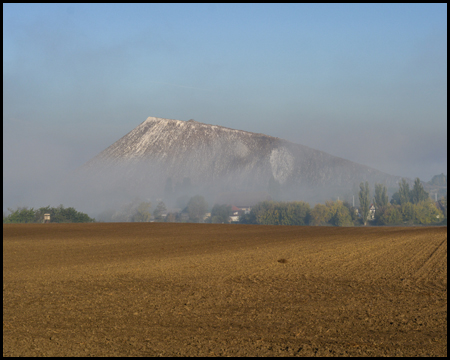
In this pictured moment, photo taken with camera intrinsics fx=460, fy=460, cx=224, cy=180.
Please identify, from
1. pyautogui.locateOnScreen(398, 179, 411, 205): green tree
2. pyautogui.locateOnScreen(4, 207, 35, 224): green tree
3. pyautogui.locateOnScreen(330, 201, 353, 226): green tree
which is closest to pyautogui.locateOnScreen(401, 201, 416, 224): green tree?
pyautogui.locateOnScreen(398, 179, 411, 205): green tree

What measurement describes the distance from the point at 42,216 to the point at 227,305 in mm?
64656

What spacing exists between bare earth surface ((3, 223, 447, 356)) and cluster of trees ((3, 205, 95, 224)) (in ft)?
169

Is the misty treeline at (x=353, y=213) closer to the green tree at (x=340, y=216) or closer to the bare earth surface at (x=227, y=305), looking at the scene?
the green tree at (x=340, y=216)

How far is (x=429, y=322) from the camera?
8.84m

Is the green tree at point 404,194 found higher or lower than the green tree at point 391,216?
higher

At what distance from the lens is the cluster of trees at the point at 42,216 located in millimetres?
67562

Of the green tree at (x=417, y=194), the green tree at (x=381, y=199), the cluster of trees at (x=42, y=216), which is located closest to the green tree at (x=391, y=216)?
the green tree at (x=381, y=199)

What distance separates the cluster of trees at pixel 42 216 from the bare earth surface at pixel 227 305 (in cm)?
5146

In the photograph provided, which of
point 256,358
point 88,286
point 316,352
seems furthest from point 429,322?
point 88,286

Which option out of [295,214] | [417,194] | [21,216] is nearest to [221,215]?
[295,214]

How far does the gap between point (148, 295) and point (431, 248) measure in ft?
52.8

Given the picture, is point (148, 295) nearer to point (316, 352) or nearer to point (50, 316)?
point (50, 316)

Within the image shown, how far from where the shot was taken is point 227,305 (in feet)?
34.5

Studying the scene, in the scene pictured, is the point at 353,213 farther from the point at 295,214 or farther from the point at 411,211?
the point at 295,214
